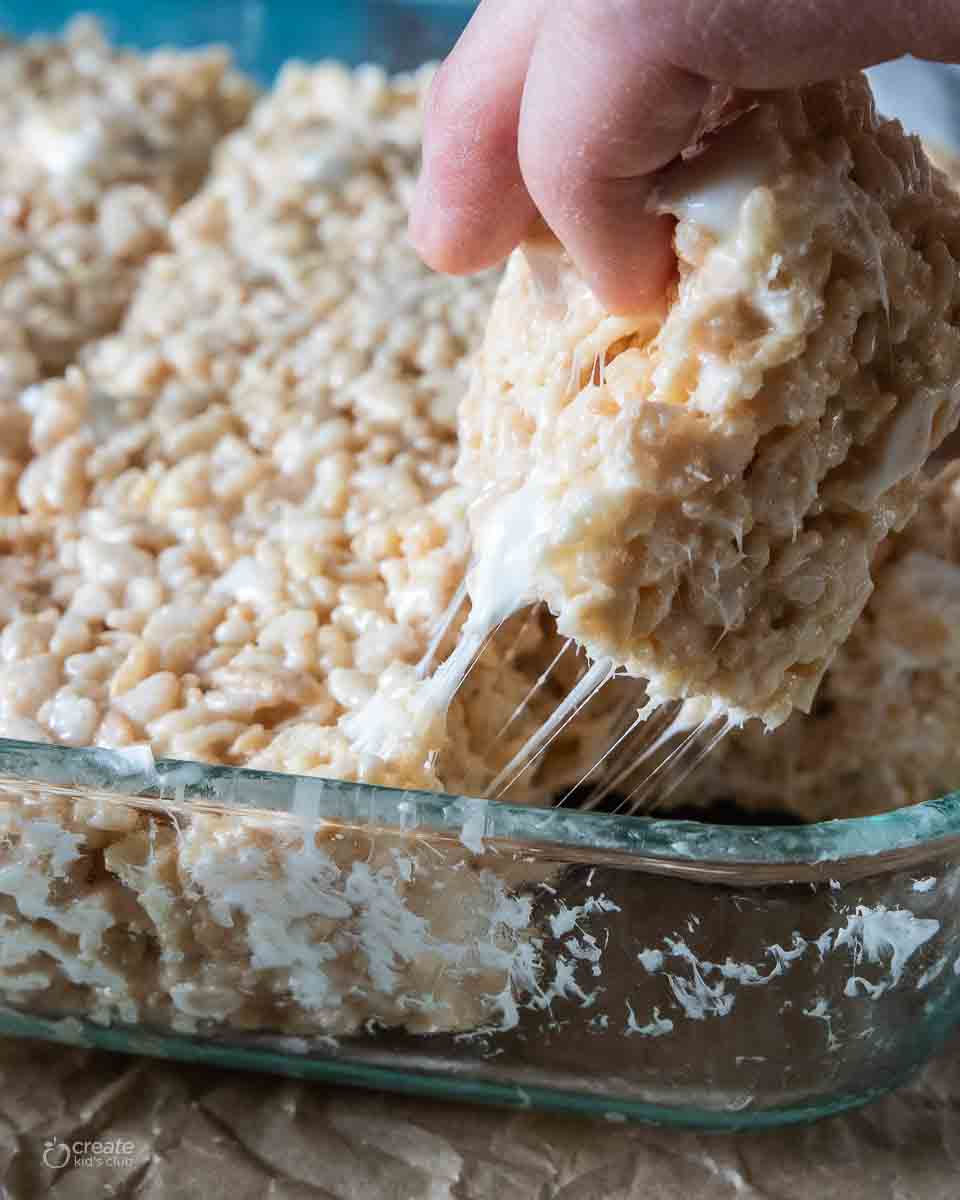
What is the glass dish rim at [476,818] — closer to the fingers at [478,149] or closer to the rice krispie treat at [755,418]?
the rice krispie treat at [755,418]

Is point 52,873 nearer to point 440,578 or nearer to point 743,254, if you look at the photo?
point 440,578

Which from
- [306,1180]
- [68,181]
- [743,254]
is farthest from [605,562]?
[68,181]

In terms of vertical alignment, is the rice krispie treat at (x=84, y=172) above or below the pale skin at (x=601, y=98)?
below

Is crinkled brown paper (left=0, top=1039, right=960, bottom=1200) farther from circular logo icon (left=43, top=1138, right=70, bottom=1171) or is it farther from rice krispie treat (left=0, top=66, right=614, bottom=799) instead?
rice krispie treat (left=0, top=66, right=614, bottom=799)

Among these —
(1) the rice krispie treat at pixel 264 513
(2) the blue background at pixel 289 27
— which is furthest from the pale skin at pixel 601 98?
(2) the blue background at pixel 289 27

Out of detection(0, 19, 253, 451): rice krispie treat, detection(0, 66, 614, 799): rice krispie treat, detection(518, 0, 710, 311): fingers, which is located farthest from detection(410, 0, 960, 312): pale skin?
detection(0, 19, 253, 451): rice krispie treat

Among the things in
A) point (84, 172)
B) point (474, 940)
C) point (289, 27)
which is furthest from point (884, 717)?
point (289, 27)

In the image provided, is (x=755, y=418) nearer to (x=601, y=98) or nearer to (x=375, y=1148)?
(x=601, y=98)
